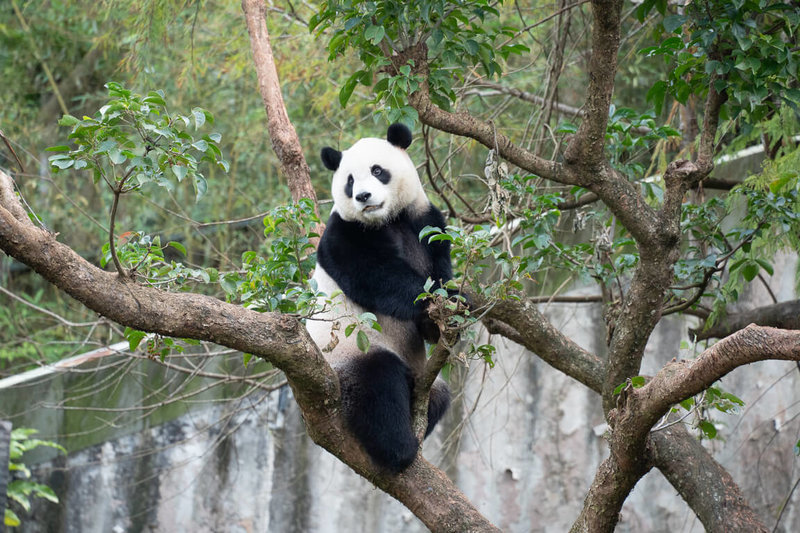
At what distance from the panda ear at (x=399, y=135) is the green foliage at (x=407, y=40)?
1.25 feet

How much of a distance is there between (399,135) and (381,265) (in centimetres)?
67

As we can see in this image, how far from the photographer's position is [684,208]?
12.3ft

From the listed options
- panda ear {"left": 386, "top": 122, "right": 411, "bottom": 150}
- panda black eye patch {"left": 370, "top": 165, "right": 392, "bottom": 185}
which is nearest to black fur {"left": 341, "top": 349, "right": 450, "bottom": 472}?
panda black eye patch {"left": 370, "top": 165, "right": 392, "bottom": 185}

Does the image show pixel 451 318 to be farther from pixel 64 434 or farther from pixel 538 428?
pixel 64 434

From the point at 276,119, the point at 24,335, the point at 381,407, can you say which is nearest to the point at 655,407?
the point at 381,407

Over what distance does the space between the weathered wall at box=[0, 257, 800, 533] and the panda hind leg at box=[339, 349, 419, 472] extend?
265 centimetres

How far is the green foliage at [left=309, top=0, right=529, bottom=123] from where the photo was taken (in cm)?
307

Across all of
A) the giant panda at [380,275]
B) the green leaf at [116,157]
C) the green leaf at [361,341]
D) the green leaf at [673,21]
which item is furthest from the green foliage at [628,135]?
the green leaf at [116,157]

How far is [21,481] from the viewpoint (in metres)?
6.11

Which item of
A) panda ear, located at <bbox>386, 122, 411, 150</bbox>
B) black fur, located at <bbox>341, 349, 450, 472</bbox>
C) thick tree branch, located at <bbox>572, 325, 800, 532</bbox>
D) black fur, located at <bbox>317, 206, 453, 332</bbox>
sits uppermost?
panda ear, located at <bbox>386, 122, 411, 150</bbox>

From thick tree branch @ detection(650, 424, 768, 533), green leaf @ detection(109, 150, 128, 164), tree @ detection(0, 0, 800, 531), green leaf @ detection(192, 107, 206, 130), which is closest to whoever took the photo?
green leaf @ detection(109, 150, 128, 164)

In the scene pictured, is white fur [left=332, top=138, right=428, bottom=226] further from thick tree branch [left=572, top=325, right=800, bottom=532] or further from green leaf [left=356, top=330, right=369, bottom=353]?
thick tree branch [left=572, top=325, right=800, bottom=532]

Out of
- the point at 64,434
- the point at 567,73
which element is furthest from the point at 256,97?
the point at 64,434

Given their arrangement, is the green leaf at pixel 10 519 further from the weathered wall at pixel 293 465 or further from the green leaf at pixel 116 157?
the green leaf at pixel 116 157
